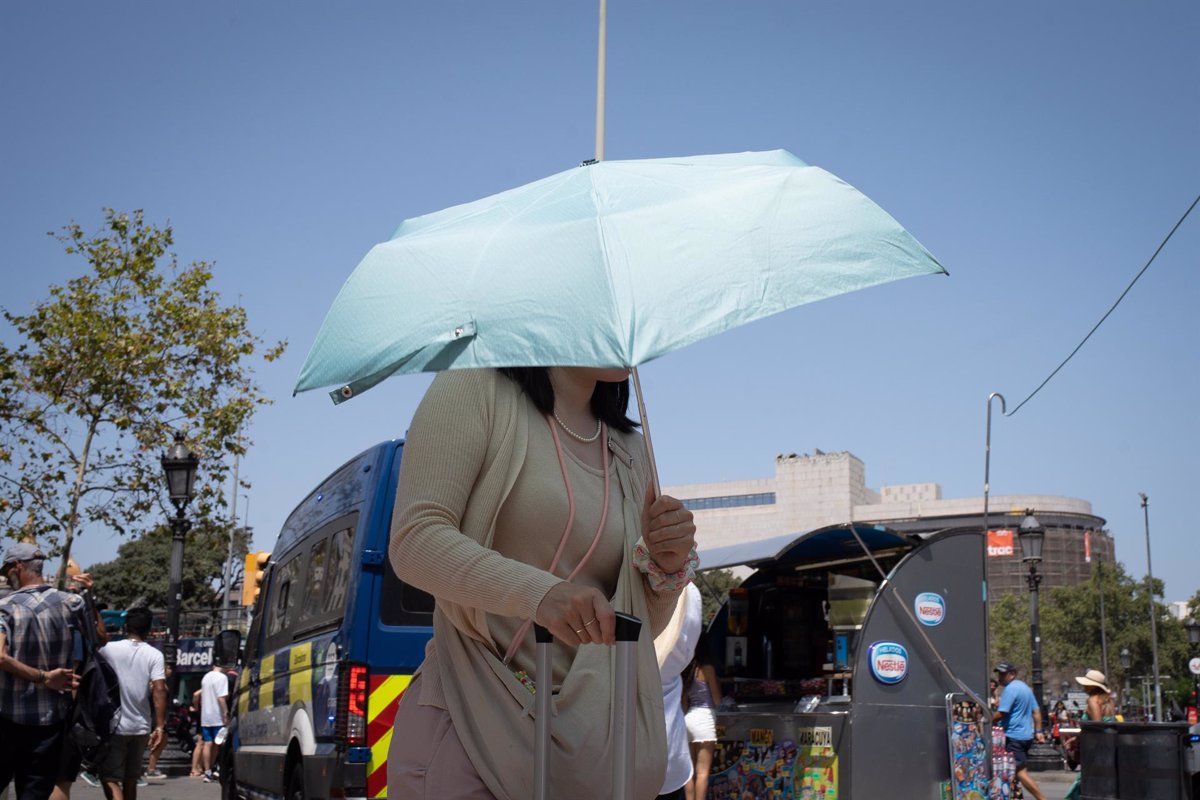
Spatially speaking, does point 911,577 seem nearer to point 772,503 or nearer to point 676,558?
point 676,558

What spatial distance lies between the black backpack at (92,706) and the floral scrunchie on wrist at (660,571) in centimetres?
591

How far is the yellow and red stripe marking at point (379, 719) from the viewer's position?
22.6 ft

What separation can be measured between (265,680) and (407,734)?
23.9ft

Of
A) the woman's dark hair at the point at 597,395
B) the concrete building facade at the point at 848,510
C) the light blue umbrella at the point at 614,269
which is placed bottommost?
the woman's dark hair at the point at 597,395

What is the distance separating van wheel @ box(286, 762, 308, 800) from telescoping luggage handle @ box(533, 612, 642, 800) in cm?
585

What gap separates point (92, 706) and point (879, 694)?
197 inches

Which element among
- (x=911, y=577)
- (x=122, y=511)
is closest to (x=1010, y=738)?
(x=911, y=577)

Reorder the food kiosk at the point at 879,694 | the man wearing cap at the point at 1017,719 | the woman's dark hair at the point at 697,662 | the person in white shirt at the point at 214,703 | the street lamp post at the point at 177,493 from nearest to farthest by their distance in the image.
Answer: the woman's dark hair at the point at 697,662 → the food kiosk at the point at 879,694 → the man wearing cap at the point at 1017,719 → the street lamp post at the point at 177,493 → the person in white shirt at the point at 214,703

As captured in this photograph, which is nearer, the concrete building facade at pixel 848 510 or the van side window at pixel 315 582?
the van side window at pixel 315 582

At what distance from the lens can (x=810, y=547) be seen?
31.6ft

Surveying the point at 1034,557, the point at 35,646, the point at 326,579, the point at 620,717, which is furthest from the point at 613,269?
the point at 1034,557

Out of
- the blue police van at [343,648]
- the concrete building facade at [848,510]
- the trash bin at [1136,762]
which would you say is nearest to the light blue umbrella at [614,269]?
the blue police van at [343,648]

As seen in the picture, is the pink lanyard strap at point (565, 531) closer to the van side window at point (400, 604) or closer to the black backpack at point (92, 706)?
the van side window at point (400, 604)

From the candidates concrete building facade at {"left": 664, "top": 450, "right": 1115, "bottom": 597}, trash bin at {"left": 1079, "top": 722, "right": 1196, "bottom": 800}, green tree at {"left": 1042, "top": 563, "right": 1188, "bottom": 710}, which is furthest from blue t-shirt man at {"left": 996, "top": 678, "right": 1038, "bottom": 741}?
concrete building facade at {"left": 664, "top": 450, "right": 1115, "bottom": 597}
